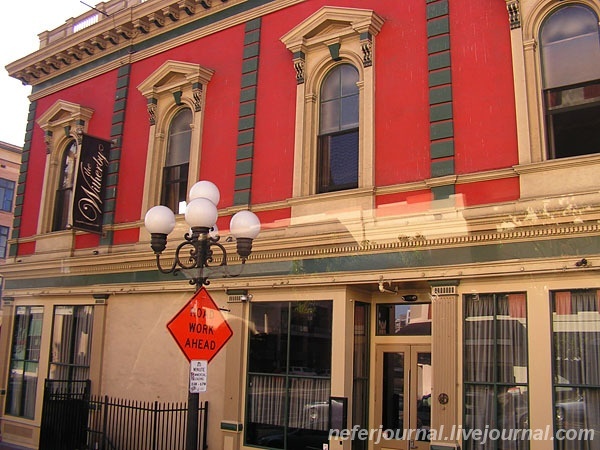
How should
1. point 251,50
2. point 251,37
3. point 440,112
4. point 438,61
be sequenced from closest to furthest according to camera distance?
1. point 440,112
2. point 438,61
3. point 251,50
4. point 251,37

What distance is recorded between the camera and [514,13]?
10.0 metres

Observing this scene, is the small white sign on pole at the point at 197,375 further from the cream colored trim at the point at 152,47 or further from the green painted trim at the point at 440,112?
the cream colored trim at the point at 152,47

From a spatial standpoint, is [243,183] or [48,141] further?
[48,141]

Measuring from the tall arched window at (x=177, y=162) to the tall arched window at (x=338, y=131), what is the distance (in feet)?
12.3

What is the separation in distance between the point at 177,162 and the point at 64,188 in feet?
14.4

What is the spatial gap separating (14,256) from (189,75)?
796cm

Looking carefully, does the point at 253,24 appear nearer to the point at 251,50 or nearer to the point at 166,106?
the point at 251,50

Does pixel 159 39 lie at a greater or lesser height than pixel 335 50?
greater

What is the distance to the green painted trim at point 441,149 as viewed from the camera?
10320 mm

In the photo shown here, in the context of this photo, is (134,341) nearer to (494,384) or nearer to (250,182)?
(250,182)

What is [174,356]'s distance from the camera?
1351 centimetres

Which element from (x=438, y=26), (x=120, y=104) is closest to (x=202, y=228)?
(x=438, y=26)

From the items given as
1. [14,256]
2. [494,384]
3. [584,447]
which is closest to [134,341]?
[14,256]

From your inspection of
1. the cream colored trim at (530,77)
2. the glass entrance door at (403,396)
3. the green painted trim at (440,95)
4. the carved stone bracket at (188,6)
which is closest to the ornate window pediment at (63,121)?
the carved stone bracket at (188,6)
